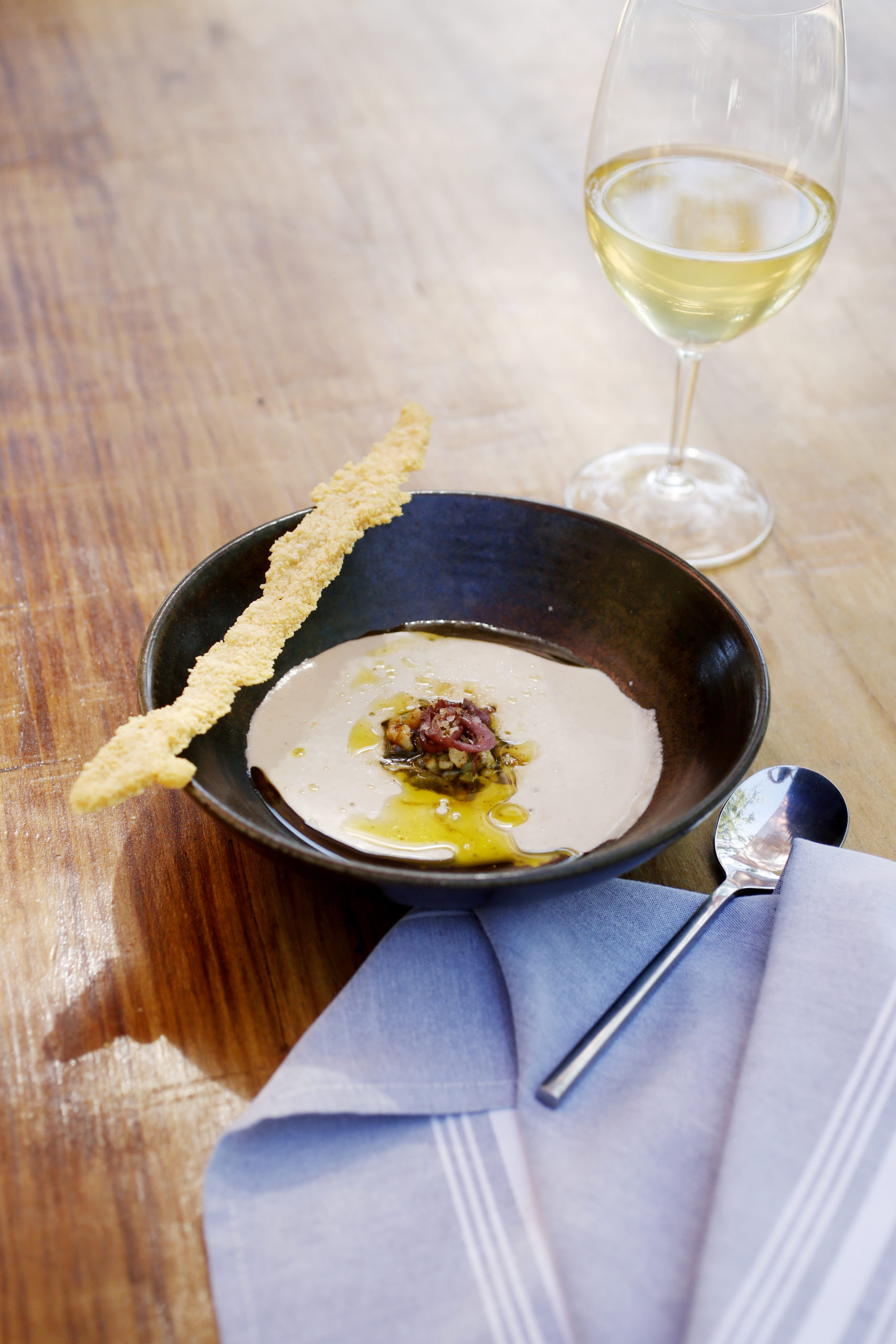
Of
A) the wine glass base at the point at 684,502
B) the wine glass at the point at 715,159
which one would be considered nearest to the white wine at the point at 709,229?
the wine glass at the point at 715,159

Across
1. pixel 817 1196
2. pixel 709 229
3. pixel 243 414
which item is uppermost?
pixel 709 229

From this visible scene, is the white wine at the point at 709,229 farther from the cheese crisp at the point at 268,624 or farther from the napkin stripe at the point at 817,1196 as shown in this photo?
the napkin stripe at the point at 817,1196

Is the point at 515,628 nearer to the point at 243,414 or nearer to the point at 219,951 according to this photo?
the point at 219,951

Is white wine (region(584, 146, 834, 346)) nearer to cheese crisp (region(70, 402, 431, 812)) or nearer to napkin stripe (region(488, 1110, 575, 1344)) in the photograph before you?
cheese crisp (region(70, 402, 431, 812))

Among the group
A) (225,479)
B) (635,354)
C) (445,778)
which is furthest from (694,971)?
(635,354)

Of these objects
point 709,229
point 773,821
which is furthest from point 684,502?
point 773,821

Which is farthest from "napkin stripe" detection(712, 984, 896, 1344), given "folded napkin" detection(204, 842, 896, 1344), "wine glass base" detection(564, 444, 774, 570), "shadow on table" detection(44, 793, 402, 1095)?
"wine glass base" detection(564, 444, 774, 570)

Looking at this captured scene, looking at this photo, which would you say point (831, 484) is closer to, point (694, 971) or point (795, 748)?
point (795, 748)
